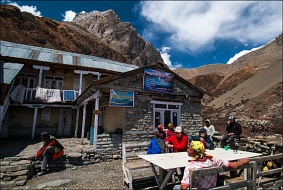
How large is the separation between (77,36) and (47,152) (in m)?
42.0

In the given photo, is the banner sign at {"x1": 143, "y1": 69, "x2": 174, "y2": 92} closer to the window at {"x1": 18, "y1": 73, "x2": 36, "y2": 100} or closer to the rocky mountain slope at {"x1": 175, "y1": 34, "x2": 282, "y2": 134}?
the rocky mountain slope at {"x1": 175, "y1": 34, "x2": 282, "y2": 134}

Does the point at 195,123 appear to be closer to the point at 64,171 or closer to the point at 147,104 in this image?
the point at 147,104

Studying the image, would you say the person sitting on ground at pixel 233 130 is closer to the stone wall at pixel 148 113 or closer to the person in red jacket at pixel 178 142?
the person in red jacket at pixel 178 142

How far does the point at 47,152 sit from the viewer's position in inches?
256

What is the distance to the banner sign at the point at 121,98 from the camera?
29.2ft

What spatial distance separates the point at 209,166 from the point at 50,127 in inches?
549

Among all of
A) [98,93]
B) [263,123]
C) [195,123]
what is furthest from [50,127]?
[263,123]

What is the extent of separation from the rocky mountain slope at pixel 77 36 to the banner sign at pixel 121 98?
30627 millimetres

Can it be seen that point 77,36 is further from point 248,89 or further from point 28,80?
point 248,89

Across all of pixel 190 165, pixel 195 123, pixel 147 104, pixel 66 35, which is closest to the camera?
pixel 190 165

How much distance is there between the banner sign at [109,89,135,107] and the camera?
8891 mm

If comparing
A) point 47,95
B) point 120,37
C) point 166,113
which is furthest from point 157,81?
point 120,37

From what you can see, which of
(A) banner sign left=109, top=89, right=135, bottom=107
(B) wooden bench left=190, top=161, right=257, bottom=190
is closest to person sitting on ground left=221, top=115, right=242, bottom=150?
(B) wooden bench left=190, top=161, right=257, bottom=190

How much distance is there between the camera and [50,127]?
1384cm
